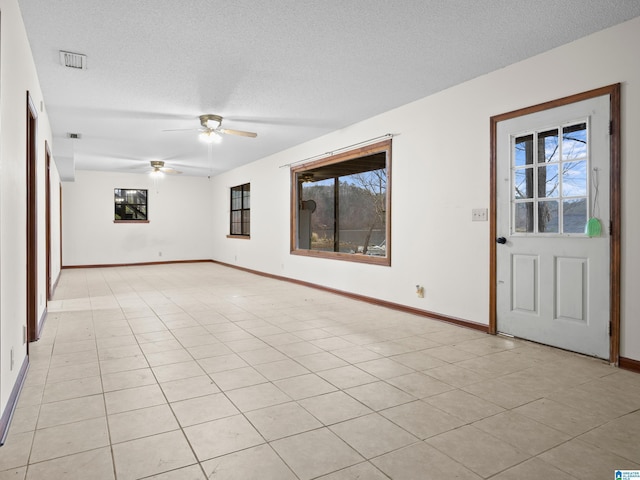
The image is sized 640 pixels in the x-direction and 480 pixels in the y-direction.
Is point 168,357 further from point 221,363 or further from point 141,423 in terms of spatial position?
point 141,423

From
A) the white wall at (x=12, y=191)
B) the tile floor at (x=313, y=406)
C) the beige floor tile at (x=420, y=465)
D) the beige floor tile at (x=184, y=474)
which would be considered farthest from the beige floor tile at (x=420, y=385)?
the white wall at (x=12, y=191)

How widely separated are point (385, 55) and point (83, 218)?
952cm

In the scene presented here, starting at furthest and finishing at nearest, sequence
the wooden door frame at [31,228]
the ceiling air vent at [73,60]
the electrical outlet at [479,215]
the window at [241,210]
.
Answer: the window at [241,210], the electrical outlet at [479,215], the ceiling air vent at [73,60], the wooden door frame at [31,228]

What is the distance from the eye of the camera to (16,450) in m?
1.84

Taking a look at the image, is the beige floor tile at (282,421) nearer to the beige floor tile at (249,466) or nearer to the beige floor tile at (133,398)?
the beige floor tile at (249,466)

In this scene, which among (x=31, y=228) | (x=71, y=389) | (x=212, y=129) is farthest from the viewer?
(x=212, y=129)

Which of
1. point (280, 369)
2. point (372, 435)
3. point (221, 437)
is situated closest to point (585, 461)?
point (372, 435)

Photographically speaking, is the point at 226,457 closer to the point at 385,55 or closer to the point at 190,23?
the point at 190,23

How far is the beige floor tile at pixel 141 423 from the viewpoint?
1.99m

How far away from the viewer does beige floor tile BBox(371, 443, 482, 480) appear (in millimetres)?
1666

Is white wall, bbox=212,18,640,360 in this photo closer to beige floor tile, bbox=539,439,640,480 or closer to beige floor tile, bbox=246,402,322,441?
beige floor tile, bbox=539,439,640,480

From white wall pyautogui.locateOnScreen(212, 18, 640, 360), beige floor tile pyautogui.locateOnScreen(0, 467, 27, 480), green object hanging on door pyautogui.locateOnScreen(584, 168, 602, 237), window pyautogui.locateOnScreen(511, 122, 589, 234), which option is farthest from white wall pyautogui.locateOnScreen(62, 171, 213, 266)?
green object hanging on door pyautogui.locateOnScreen(584, 168, 602, 237)

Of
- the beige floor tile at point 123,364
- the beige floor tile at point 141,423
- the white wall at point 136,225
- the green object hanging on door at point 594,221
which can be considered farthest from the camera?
the white wall at point 136,225

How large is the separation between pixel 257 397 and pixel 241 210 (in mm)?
8016
